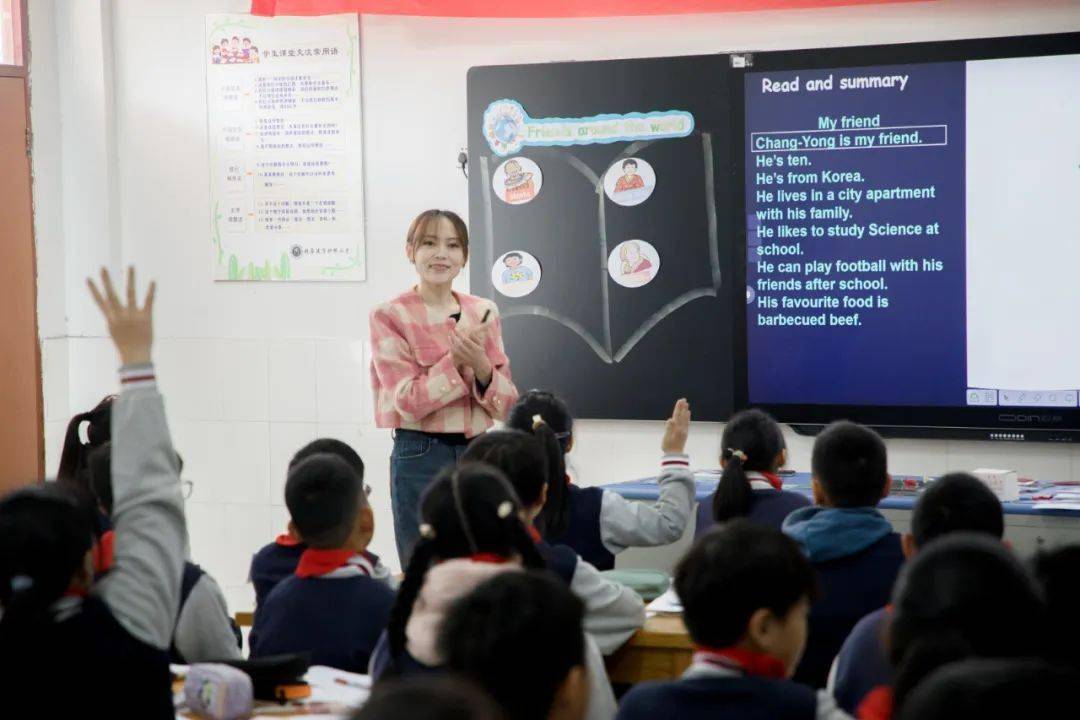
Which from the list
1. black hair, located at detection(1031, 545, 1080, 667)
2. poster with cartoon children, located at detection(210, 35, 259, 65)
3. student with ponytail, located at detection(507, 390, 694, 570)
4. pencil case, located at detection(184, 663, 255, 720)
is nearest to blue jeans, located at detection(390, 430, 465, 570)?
student with ponytail, located at detection(507, 390, 694, 570)

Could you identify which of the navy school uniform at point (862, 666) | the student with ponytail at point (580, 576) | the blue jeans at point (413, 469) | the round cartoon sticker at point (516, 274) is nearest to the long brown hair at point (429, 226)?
the blue jeans at point (413, 469)

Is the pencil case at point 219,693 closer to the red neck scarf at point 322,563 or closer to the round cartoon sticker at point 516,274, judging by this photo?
the red neck scarf at point 322,563

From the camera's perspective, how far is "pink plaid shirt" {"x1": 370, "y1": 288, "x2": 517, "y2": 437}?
398 cm

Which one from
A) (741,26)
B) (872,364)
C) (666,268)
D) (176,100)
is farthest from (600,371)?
(176,100)

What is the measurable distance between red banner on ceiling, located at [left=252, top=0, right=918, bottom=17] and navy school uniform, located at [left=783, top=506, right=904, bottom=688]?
2.23m

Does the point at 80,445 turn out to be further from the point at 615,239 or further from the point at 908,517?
the point at 908,517

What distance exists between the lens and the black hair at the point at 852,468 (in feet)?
9.34

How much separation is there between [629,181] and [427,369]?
1099 mm

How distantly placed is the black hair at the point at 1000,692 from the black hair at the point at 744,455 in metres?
2.18

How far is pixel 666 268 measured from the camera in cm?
466

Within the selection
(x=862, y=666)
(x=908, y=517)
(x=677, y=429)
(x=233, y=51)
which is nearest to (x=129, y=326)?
(x=862, y=666)

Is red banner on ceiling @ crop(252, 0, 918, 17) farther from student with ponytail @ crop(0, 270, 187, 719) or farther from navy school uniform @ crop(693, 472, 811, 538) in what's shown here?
student with ponytail @ crop(0, 270, 187, 719)

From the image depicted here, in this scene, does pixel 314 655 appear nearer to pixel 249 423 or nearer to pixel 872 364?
pixel 872 364

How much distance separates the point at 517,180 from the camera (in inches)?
189
